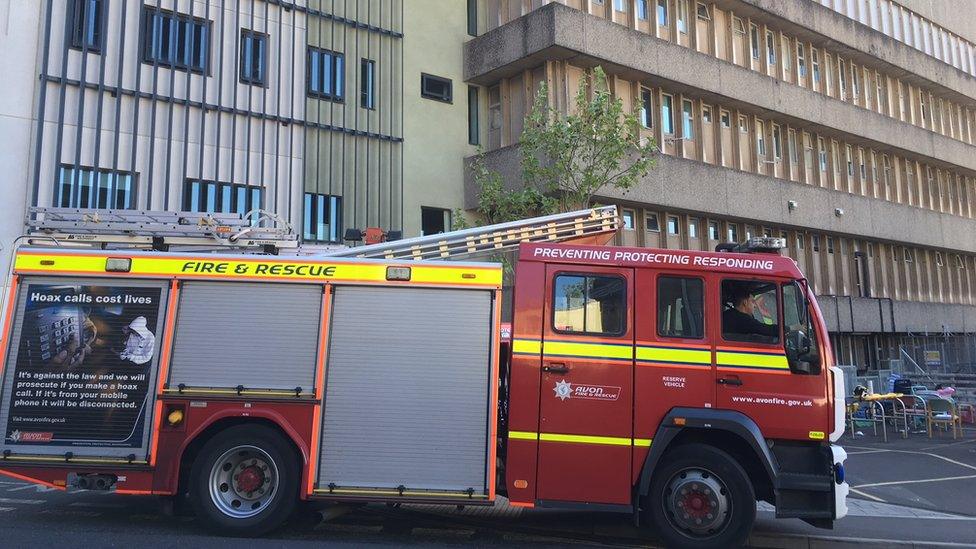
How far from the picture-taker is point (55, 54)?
1560 cm

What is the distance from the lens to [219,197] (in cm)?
1753

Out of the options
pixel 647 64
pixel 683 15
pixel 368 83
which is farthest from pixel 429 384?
pixel 683 15

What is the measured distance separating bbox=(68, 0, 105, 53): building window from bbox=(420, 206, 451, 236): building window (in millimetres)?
8756

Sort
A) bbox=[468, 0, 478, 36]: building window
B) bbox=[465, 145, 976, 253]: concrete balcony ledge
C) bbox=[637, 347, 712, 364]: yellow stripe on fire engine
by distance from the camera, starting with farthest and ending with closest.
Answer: bbox=[468, 0, 478, 36]: building window
bbox=[465, 145, 976, 253]: concrete balcony ledge
bbox=[637, 347, 712, 364]: yellow stripe on fire engine

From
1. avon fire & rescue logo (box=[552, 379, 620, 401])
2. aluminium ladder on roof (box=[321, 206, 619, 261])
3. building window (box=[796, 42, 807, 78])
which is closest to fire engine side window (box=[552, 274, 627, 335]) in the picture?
avon fire & rescue logo (box=[552, 379, 620, 401])

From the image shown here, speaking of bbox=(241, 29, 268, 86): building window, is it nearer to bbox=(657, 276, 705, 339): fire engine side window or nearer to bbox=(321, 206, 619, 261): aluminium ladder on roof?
bbox=(321, 206, 619, 261): aluminium ladder on roof

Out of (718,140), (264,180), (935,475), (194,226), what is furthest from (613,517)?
(718,140)

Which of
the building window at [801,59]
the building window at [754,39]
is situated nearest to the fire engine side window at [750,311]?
the building window at [754,39]

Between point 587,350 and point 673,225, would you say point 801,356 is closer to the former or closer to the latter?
point 587,350

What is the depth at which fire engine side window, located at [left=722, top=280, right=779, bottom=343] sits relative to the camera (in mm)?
7051

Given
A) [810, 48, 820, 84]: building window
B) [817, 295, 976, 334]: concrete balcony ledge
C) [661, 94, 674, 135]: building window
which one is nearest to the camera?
[661, 94, 674, 135]: building window

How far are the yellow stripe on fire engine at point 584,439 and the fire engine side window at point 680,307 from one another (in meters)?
1.03

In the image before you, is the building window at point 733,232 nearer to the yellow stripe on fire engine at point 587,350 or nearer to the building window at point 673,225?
the building window at point 673,225

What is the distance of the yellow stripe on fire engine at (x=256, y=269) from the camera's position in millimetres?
7211
